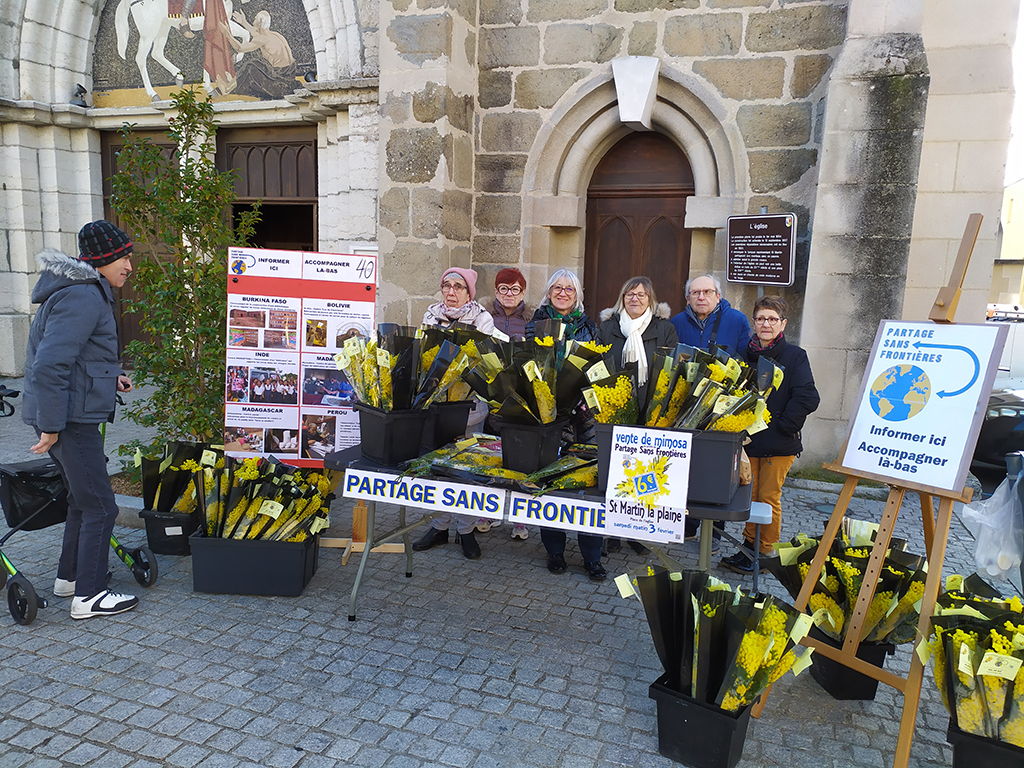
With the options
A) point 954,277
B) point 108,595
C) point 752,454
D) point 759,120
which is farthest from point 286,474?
point 759,120

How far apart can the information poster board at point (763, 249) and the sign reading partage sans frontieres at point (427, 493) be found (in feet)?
12.8

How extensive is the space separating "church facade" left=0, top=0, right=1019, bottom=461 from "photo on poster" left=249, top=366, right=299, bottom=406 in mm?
2090

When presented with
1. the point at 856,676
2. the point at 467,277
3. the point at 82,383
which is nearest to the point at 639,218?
the point at 467,277

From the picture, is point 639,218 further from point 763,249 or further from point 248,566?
point 248,566

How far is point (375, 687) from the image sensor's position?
2816mm

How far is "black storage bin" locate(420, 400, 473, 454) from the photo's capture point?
332cm

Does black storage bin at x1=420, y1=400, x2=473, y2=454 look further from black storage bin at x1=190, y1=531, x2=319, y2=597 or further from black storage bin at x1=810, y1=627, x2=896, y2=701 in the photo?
black storage bin at x1=810, y1=627, x2=896, y2=701

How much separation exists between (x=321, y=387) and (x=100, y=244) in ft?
4.49

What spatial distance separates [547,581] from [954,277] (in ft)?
8.18

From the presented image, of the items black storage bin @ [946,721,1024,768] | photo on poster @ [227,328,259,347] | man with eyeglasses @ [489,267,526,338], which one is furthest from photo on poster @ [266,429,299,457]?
black storage bin @ [946,721,1024,768]

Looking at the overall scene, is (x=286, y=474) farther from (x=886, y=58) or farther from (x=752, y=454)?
(x=886, y=58)

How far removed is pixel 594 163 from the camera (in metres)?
6.56

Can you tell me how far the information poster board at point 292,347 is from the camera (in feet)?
13.3

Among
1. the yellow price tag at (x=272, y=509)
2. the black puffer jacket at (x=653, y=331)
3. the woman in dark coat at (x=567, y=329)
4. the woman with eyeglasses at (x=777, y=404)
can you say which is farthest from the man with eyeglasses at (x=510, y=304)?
the yellow price tag at (x=272, y=509)
